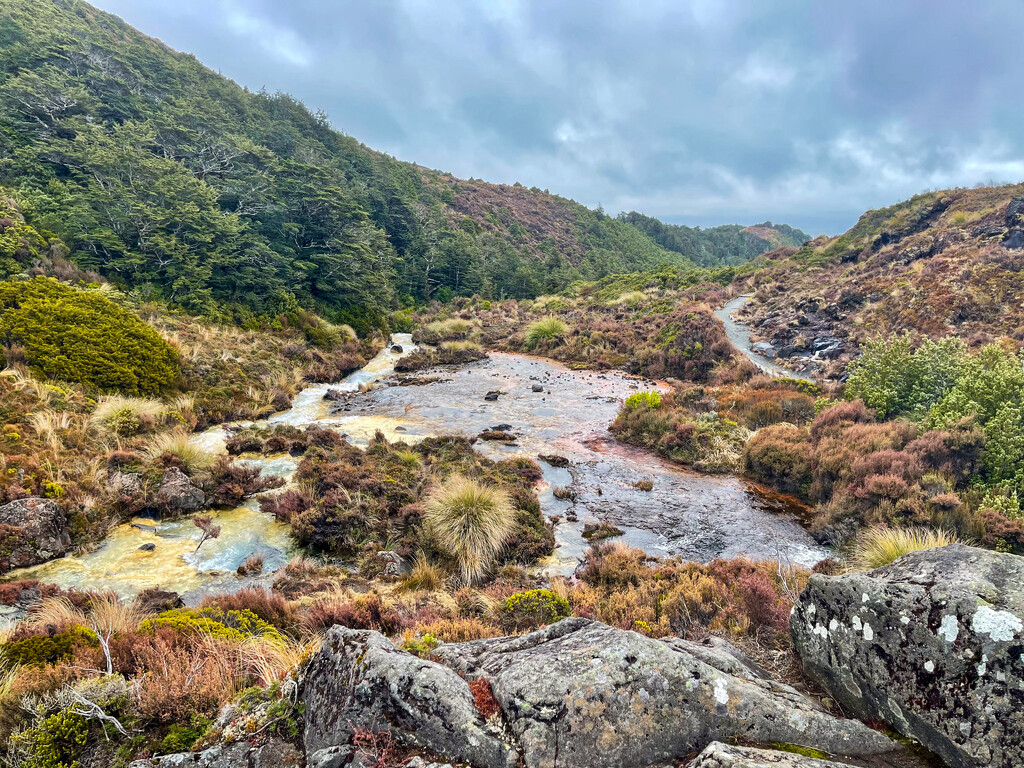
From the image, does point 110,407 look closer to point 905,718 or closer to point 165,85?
point 905,718

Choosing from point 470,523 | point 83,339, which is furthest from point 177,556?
point 83,339

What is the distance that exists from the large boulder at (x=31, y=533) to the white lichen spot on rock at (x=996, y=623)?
1043 centimetres

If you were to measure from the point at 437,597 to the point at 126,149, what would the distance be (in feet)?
76.5

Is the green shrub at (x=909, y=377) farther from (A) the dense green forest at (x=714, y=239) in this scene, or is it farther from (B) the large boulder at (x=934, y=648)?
(A) the dense green forest at (x=714, y=239)

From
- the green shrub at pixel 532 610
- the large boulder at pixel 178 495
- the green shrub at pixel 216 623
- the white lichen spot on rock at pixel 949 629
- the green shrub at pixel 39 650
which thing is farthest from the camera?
the large boulder at pixel 178 495

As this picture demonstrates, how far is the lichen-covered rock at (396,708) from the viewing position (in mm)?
2375

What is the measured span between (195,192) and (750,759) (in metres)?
24.5

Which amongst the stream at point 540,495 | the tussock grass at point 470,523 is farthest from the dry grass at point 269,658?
the tussock grass at point 470,523

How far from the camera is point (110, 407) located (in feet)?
34.6

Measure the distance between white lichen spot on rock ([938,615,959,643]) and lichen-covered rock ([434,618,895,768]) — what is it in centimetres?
64

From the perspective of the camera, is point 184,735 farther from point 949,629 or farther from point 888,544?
point 888,544

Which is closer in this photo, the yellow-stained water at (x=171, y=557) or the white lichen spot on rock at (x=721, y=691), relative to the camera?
the white lichen spot on rock at (x=721, y=691)

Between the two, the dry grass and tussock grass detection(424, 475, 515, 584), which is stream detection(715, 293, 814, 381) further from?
the dry grass

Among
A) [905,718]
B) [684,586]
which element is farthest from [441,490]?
[905,718]
